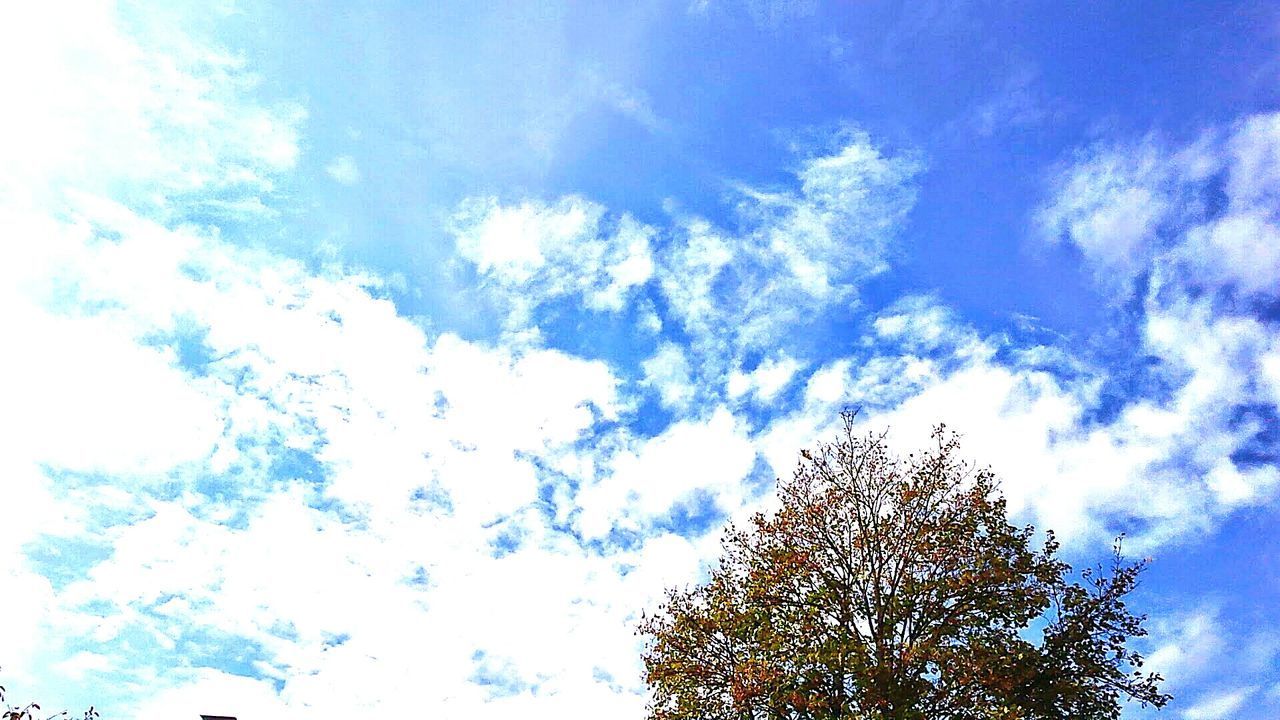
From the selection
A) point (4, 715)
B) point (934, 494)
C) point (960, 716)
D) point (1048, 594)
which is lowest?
point (4, 715)

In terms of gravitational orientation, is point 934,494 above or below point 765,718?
above

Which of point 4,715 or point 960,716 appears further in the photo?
point 960,716

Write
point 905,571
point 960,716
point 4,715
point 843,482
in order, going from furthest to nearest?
point 843,482
point 905,571
point 960,716
point 4,715

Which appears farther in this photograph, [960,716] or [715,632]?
[715,632]

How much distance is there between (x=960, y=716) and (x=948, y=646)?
214 cm

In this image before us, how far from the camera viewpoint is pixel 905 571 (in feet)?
109

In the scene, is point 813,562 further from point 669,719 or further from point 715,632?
point 669,719

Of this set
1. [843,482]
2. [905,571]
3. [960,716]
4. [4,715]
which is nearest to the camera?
[4,715]

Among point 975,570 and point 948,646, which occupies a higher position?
point 975,570

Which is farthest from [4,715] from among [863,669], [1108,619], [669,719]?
[1108,619]

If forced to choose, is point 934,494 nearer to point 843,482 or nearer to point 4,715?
point 843,482

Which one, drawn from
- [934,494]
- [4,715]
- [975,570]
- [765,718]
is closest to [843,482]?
[934,494]

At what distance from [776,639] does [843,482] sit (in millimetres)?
6393

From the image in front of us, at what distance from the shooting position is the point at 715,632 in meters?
34.6
